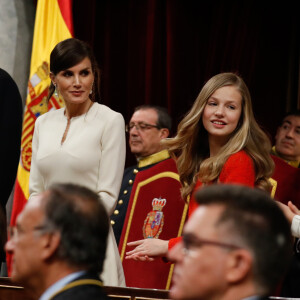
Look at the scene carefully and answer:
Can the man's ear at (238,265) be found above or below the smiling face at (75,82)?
below

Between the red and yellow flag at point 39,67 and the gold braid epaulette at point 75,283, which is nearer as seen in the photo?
the gold braid epaulette at point 75,283

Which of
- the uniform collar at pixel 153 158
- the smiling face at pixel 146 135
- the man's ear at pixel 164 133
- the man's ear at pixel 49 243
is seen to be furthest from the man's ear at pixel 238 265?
the man's ear at pixel 164 133

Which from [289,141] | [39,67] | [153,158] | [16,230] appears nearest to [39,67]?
[39,67]

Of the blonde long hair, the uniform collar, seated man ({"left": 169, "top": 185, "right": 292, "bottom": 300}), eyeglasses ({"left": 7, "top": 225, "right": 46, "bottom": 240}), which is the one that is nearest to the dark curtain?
the uniform collar

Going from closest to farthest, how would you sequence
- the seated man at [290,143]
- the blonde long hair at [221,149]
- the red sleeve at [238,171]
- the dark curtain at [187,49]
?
the red sleeve at [238,171] → the blonde long hair at [221,149] → the seated man at [290,143] → the dark curtain at [187,49]

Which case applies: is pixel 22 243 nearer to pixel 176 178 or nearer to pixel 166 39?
pixel 176 178

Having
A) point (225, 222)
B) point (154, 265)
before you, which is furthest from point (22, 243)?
point (154, 265)

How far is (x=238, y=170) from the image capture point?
319cm

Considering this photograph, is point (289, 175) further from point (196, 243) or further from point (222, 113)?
point (196, 243)

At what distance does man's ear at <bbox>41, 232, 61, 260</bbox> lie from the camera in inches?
80.8

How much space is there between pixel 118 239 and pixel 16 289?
1.61 meters

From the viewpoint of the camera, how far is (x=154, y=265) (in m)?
4.32

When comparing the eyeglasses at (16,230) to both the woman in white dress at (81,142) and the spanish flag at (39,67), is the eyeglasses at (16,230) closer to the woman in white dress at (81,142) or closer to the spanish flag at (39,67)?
the woman in white dress at (81,142)

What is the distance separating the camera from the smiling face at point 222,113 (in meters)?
3.36
